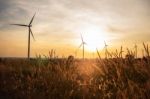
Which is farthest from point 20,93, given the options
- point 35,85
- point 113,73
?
point 113,73

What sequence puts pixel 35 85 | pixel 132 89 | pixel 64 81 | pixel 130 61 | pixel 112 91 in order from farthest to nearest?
pixel 35 85
pixel 64 81
pixel 130 61
pixel 112 91
pixel 132 89

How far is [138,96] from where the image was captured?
289 inches

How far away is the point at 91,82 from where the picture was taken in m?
11.1

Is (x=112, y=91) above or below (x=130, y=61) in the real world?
below

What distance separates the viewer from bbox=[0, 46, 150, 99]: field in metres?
8.45

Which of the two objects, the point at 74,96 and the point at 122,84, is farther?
the point at 74,96

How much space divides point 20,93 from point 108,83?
411 cm

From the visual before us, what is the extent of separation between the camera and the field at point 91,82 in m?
8.45

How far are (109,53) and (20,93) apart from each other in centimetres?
435

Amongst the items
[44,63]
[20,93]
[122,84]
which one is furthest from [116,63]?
[44,63]

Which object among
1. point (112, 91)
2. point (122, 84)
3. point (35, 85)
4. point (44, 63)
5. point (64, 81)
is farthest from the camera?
point (44, 63)

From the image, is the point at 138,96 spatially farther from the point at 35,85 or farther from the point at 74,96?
the point at 35,85

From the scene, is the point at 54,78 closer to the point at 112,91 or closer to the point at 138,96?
A: the point at 112,91

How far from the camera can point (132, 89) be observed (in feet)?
24.0
